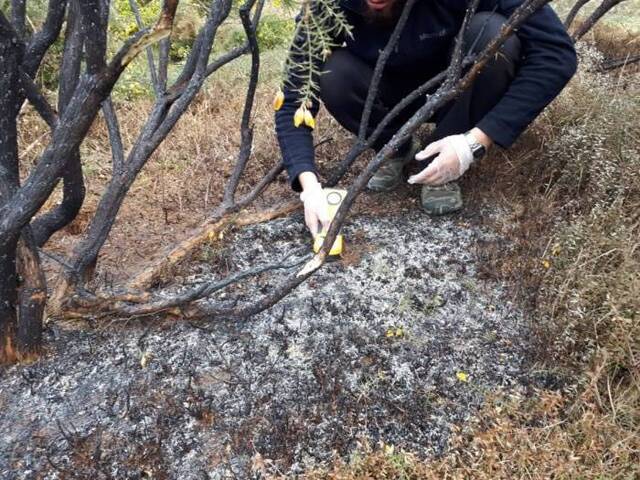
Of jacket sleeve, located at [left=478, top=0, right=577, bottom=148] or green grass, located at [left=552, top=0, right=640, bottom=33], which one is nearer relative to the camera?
jacket sleeve, located at [left=478, top=0, right=577, bottom=148]

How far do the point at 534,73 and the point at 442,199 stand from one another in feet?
1.79

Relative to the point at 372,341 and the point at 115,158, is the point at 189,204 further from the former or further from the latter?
the point at 372,341

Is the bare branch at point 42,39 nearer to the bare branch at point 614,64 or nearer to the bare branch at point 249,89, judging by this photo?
the bare branch at point 249,89

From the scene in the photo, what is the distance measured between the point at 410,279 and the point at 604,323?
1.93ft

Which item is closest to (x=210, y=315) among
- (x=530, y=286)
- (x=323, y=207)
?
(x=323, y=207)

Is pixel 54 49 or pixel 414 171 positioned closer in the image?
pixel 414 171

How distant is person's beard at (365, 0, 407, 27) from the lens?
1.73 m

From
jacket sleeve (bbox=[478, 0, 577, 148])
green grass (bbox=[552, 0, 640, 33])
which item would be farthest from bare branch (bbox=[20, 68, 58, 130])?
green grass (bbox=[552, 0, 640, 33])

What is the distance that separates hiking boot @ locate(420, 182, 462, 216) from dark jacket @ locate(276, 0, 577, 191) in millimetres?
344

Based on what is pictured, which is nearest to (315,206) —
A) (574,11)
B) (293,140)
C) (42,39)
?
(293,140)

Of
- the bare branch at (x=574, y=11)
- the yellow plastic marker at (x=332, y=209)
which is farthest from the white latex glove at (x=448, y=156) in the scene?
the bare branch at (x=574, y=11)

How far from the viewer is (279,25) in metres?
4.59

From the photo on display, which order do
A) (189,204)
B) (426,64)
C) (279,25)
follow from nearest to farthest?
(426,64) < (189,204) < (279,25)

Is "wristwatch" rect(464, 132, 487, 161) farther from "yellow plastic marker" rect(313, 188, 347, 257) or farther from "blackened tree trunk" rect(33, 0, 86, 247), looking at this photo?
"blackened tree trunk" rect(33, 0, 86, 247)
